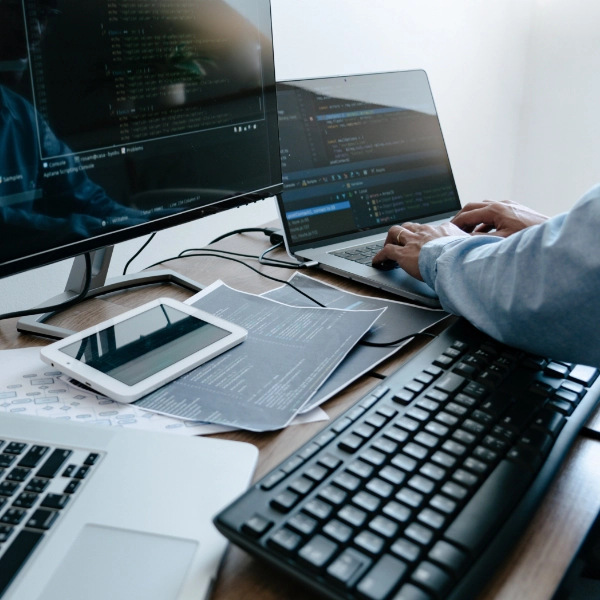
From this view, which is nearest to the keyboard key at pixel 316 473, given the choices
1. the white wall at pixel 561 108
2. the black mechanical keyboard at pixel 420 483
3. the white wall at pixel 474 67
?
the black mechanical keyboard at pixel 420 483

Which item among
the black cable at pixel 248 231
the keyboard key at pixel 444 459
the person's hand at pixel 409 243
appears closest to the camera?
the keyboard key at pixel 444 459

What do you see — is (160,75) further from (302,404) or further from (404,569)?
(404,569)

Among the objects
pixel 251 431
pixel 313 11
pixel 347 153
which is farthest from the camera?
pixel 313 11

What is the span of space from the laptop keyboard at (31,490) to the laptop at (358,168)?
1.64ft

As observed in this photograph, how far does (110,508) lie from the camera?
0.42 metres

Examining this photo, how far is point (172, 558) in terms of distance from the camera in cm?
39

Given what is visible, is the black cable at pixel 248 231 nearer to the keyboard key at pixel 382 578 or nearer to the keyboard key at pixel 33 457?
the keyboard key at pixel 33 457

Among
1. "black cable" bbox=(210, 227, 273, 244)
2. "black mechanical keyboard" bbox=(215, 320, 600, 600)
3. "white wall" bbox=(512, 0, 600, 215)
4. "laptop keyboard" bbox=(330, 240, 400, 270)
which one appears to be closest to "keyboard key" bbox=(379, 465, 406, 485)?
"black mechanical keyboard" bbox=(215, 320, 600, 600)

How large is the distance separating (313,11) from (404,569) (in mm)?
1547

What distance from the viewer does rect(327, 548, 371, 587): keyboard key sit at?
35cm

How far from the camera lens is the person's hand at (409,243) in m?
0.82

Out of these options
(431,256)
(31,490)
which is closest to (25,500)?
(31,490)

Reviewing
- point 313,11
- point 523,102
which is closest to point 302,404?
point 313,11

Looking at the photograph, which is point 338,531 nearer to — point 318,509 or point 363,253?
point 318,509
